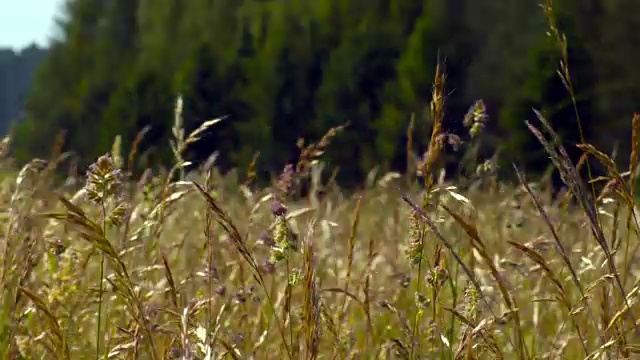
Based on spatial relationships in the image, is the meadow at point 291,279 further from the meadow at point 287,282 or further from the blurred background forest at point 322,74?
the blurred background forest at point 322,74

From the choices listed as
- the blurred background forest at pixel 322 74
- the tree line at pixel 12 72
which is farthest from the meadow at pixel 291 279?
the tree line at pixel 12 72

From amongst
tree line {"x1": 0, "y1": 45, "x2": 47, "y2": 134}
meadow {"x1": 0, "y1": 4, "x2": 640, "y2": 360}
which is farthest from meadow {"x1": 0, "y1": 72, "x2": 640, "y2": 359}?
tree line {"x1": 0, "y1": 45, "x2": 47, "y2": 134}

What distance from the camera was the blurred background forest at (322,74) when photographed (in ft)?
58.4

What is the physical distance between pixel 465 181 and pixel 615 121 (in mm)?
16390

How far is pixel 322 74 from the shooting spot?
22547mm

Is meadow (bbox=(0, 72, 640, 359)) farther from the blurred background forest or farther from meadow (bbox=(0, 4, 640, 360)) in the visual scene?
the blurred background forest

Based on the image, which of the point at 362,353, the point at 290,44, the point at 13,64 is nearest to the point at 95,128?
the point at 290,44

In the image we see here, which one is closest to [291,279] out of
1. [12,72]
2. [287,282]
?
[287,282]

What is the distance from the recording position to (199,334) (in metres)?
1.28

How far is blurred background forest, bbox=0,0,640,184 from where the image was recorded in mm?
17812

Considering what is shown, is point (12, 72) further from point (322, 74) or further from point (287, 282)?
point (287, 282)

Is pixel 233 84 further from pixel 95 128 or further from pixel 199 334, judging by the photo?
pixel 199 334

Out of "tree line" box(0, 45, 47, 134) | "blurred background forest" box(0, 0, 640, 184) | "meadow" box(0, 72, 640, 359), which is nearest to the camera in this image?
"meadow" box(0, 72, 640, 359)

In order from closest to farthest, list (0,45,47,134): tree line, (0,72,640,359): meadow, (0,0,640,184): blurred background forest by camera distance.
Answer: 1. (0,72,640,359): meadow
2. (0,0,640,184): blurred background forest
3. (0,45,47,134): tree line
